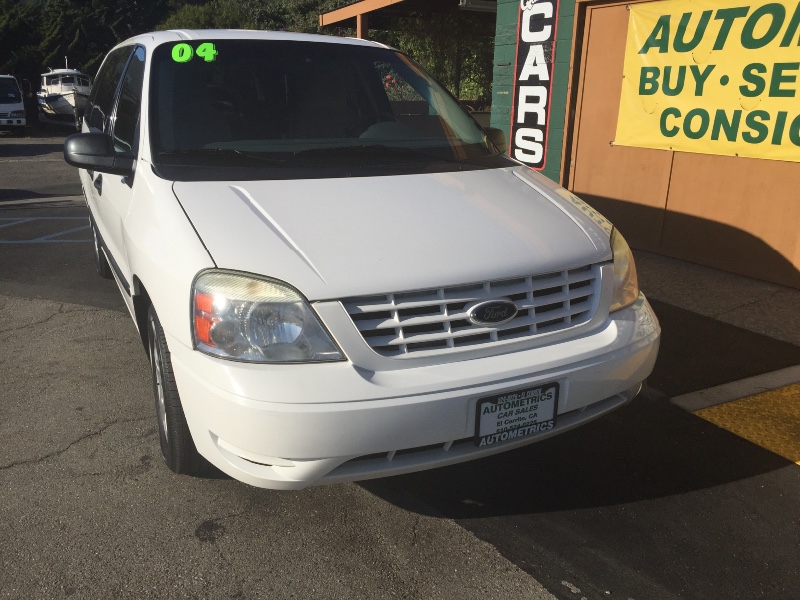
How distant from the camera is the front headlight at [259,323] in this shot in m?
2.38

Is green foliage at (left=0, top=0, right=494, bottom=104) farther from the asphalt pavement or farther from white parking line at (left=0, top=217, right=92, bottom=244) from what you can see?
the asphalt pavement

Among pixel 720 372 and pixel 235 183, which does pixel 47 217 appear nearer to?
pixel 235 183

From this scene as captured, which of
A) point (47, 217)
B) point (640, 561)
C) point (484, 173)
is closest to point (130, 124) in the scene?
point (484, 173)

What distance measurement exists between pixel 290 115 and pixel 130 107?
2.92 ft

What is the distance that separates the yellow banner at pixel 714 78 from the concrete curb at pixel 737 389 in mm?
2103

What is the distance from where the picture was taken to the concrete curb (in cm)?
388

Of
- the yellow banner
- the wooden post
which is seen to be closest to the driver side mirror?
the yellow banner

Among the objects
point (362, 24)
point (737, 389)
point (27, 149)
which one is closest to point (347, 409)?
point (737, 389)

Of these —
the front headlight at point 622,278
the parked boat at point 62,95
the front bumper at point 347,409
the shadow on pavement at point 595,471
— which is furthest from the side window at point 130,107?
the parked boat at point 62,95

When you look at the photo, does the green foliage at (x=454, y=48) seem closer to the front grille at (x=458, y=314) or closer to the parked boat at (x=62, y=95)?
the parked boat at (x=62, y=95)

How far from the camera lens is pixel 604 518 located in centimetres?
288

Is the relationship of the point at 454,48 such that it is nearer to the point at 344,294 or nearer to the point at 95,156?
the point at 95,156

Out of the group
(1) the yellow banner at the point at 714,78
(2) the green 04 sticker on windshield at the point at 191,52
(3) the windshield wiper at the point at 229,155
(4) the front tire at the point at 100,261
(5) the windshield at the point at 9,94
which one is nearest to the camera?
(3) the windshield wiper at the point at 229,155

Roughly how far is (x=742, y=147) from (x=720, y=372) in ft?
8.04
